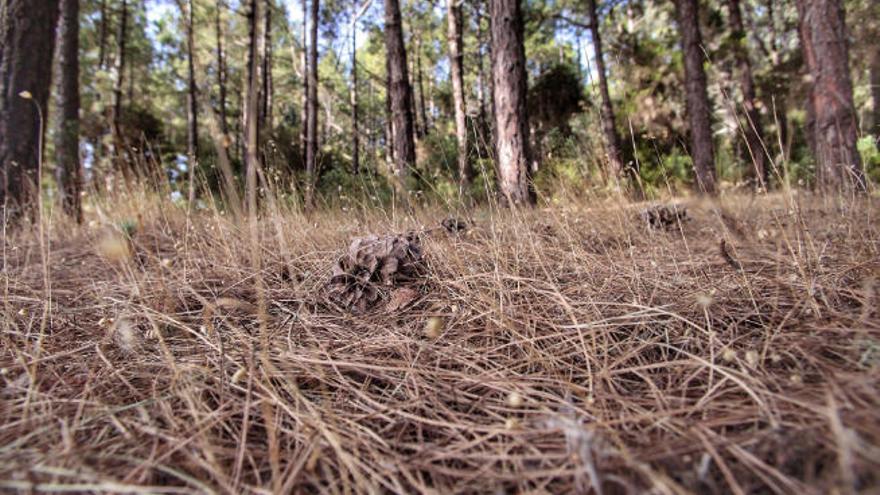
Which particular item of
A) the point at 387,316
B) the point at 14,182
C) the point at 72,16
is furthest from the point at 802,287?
the point at 72,16

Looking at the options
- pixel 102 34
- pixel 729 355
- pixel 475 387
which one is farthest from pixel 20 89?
pixel 102 34

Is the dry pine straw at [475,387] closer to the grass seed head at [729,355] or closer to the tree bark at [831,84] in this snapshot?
the grass seed head at [729,355]

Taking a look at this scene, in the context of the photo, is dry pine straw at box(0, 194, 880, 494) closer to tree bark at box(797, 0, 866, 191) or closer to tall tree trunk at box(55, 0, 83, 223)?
tree bark at box(797, 0, 866, 191)

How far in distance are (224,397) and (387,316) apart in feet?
2.03

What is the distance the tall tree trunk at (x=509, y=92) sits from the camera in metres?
4.07

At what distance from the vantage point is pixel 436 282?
1706 millimetres

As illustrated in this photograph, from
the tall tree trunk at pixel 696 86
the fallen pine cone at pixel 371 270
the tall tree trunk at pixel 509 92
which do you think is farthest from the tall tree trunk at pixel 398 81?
the fallen pine cone at pixel 371 270

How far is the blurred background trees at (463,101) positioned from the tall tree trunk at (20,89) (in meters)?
0.01

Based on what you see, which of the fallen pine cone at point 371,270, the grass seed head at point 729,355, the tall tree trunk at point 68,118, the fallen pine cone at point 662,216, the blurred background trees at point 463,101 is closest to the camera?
the grass seed head at point 729,355

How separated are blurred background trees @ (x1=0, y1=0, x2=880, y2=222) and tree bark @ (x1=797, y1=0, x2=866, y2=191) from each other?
0.6 inches

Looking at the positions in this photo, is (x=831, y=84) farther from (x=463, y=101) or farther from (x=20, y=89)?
(x=20, y=89)

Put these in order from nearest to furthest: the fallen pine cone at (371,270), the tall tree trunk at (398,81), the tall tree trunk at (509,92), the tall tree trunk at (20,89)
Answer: the fallen pine cone at (371,270) < the tall tree trunk at (20,89) < the tall tree trunk at (509,92) < the tall tree trunk at (398,81)

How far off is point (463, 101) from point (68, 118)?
4545 mm

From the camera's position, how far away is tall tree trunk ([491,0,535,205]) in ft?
13.4
